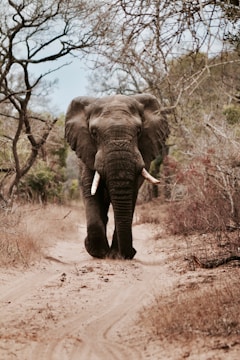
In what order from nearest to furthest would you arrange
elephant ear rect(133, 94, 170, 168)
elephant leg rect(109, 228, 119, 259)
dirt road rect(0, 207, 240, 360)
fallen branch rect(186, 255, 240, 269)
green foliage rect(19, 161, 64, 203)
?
dirt road rect(0, 207, 240, 360)
fallen branch rect(186, 255, 240, 269)
elephant leg rect(109, 228, 119, 259)
elephant ear rect(133, 94, 170, 168)
green foliage rect(19, 161, 64, 203)

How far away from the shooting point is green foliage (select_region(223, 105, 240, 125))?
17.1m

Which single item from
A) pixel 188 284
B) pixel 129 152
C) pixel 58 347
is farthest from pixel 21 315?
pixel 129 152

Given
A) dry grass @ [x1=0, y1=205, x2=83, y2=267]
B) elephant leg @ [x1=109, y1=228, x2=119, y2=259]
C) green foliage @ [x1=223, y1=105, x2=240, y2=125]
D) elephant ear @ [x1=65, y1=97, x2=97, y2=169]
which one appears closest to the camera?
dry grass @ [x1=0, y1=205, x2=83, y2=267]

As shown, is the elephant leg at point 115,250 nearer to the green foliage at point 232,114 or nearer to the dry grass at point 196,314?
the dry grass at point 196,314

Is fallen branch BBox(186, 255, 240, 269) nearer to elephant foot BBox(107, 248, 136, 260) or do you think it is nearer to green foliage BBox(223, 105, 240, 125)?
elephant foot BBox(107, 248, 136, 260)

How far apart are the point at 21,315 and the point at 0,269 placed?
294 centimetres

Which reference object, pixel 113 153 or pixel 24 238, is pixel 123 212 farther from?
pixel 24 238

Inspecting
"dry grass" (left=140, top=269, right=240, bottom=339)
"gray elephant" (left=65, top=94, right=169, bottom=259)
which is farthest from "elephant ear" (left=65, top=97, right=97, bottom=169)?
"dry grass" (left=140, top=269, right=240, bottom=339)

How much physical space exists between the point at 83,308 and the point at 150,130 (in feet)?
18.3

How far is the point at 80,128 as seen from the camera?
11.6 meters

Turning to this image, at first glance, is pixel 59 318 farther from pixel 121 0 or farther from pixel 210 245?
pixel 210 245

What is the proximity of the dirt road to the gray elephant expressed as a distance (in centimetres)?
64

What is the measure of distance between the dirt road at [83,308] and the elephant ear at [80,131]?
2.04 m

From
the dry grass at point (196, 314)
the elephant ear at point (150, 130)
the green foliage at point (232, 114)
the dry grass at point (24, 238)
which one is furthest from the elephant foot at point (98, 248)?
the green foliage at point (232, 114)
